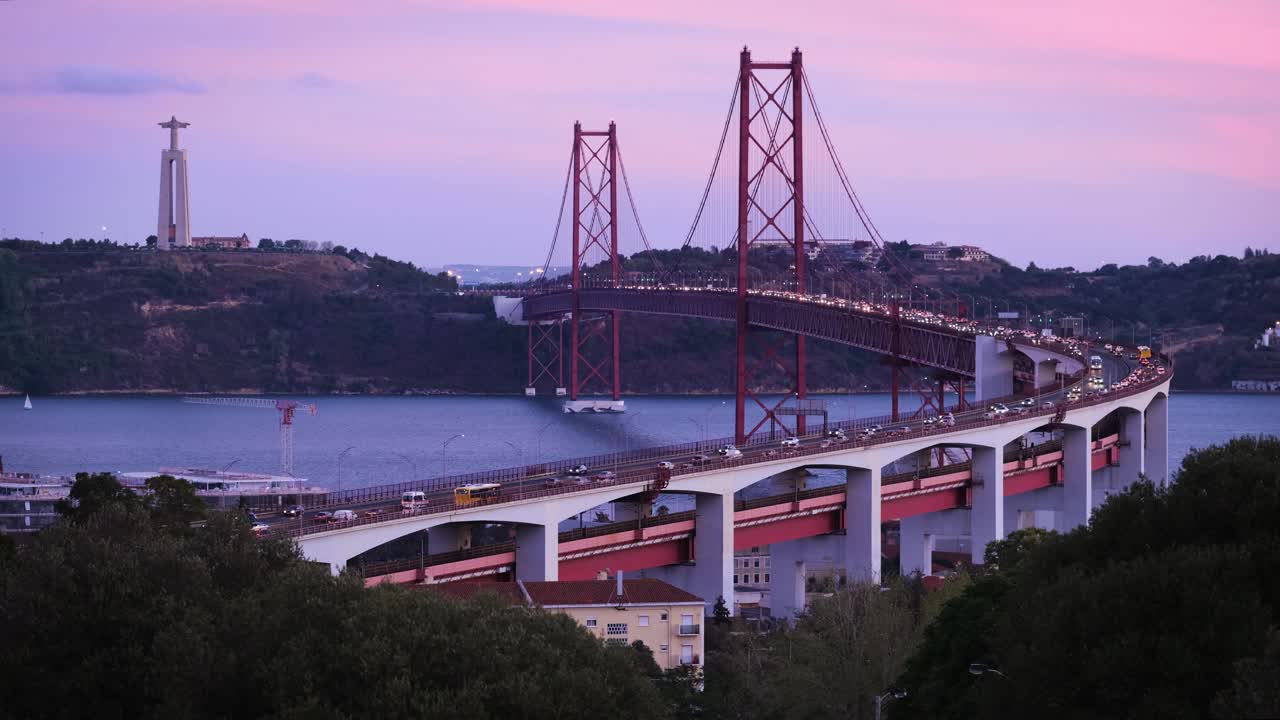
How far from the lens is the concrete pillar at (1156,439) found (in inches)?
1703

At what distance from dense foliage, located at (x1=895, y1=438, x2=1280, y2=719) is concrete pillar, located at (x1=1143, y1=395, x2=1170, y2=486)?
101 feet

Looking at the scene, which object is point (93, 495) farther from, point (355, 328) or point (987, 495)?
point (355, 328)

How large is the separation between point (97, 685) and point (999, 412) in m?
23.6

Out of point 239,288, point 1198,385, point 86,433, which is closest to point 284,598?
point 86,433

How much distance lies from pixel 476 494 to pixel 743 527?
6.26m

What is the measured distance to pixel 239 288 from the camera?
10750 centimetres

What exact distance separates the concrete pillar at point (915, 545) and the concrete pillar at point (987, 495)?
0.84 metres

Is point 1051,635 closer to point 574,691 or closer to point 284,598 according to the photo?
point 574,691

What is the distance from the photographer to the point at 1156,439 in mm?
43719

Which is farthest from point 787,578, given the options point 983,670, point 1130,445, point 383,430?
point 383,430

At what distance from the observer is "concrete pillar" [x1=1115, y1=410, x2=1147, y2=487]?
134 feet

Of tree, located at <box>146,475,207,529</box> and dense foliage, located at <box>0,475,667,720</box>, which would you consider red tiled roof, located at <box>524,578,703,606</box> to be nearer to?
tree, located at <box>146,475,207,529</box>

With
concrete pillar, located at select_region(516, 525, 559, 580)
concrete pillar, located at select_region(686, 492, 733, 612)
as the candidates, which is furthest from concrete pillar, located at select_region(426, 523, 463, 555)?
concrete pillar, located at select_region(686, 492, 733, 612)

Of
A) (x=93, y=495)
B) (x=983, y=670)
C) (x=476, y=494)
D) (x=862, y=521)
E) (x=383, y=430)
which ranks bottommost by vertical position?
(x=383, y=430)
